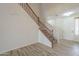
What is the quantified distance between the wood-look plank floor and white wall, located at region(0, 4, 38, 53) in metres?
0.09

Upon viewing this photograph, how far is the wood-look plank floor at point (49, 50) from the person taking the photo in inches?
85.4

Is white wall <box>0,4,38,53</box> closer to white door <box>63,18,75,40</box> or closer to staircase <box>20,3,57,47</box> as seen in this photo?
staircase <box>20,3,57,47</box>

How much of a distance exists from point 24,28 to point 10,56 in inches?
21.1

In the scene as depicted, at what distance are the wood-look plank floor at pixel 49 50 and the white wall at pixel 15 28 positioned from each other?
0.28 feet

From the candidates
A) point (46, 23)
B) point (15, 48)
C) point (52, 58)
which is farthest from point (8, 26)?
point (52, 58)

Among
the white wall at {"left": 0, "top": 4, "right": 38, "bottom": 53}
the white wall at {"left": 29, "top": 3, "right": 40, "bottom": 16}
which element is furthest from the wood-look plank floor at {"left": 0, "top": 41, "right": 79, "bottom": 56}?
the white wall at {"left": 29, "top": 3, "right": 40, "bottom": 16}

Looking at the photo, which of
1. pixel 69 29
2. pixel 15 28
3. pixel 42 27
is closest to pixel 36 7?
pixel 42 27

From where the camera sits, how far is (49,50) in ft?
7.32

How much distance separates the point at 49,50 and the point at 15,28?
0.70 metres

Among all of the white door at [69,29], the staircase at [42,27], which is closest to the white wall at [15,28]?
the staircase at [42,27]

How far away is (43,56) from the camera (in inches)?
87.7

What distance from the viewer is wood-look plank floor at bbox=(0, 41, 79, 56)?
217 cm

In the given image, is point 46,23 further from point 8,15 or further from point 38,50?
point 8,15

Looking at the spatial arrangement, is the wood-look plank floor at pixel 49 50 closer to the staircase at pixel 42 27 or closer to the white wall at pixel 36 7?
the staircase at pixel 42 27
